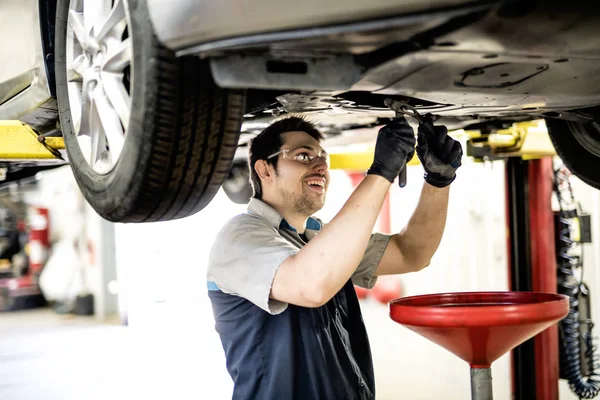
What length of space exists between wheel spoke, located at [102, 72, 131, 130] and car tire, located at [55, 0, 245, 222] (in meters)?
0.02

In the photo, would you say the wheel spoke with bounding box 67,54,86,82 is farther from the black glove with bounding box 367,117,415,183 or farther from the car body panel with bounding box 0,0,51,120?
the black glove with bounding box 367,117,415,183

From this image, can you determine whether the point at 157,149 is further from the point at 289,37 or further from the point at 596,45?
the point at 596,45

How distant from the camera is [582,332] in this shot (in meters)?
3.04

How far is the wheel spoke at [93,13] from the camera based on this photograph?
1.37 m

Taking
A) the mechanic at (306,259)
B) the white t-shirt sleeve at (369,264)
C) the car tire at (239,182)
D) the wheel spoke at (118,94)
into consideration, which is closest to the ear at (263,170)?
the mechanic at (306,259)

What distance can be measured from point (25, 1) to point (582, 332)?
2642 millimetres

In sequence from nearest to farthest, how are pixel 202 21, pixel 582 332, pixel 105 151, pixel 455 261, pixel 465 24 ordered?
pixel 465 24, pixel 202 21, pixel 105 151, pixel 582 332, pixel 455 261

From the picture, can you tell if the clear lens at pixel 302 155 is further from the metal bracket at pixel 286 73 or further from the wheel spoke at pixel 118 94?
the metal bracket at pixel 286 73

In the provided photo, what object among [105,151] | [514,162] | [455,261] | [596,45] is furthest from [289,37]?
[455,261]

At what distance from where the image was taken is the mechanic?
1.53m

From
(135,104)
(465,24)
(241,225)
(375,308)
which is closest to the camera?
(465,24)

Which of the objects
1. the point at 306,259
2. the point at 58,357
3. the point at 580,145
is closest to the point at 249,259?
the point at 306,259

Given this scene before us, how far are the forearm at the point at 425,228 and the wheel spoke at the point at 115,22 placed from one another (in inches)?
42.4

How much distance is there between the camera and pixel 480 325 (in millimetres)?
1438
